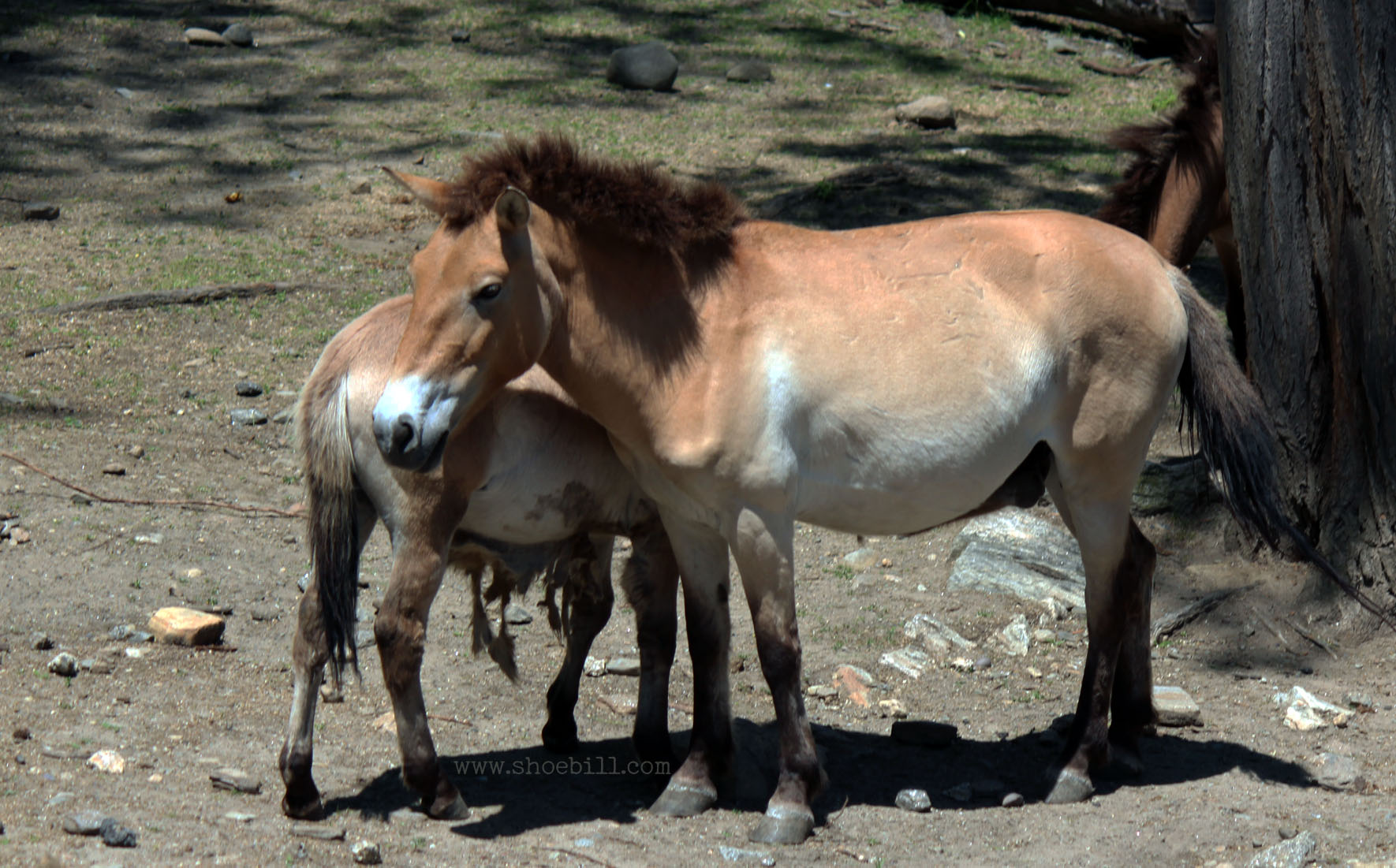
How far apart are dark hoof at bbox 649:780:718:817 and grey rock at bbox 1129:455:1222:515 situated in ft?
9.59

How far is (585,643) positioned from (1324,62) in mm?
3574

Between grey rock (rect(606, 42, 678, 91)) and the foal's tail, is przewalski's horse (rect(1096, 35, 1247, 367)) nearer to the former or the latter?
the foal's tail

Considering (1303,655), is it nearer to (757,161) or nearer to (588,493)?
(588,493)

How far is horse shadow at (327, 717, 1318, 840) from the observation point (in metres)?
4.34

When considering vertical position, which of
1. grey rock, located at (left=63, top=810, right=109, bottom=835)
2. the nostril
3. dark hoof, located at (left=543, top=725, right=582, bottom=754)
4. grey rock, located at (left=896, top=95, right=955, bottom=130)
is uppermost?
grey rock, located at (left=896, top=95, right=955, bottom=130)

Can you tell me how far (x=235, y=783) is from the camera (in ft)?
13.8

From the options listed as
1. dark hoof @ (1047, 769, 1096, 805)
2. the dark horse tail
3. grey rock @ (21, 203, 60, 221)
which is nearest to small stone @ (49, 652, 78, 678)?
dark hoof @ (1047, 769, 1096, 805)

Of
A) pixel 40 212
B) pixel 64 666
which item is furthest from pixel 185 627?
pixel 40 212

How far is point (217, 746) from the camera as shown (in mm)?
4484

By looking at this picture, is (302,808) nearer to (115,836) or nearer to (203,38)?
(115,836)

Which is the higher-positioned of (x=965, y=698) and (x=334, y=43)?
(x=334, y=43)

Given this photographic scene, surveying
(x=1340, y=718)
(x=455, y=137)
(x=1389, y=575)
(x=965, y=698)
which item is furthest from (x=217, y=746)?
(x=455, y=137)

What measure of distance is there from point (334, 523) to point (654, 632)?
114cm

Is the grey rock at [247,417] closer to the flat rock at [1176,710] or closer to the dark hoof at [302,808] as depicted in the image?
the dark hoof at [302,808]
